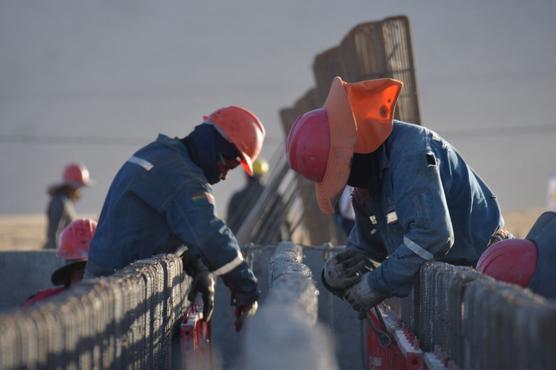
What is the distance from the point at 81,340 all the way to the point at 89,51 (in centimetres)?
6661

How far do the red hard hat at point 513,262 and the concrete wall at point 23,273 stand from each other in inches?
242

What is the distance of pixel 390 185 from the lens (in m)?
6.43

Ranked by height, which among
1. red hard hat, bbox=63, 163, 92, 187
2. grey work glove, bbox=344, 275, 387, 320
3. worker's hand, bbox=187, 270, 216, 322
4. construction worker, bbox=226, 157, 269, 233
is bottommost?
construction worker, bbox=226, 157, 269, 233

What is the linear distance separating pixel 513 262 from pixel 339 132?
141 centimetres

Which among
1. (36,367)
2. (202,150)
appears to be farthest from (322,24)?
(36,367)

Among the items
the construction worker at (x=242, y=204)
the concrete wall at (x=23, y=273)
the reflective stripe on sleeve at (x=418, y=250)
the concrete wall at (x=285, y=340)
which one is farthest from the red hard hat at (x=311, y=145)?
the construction worker at (x=242, y=204)

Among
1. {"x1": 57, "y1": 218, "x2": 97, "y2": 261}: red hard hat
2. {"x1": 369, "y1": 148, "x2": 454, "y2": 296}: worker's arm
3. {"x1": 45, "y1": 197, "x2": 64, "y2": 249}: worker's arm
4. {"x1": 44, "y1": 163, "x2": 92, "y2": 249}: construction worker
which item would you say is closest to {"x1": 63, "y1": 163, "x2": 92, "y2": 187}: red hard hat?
{"x1": 44, "y1": 163, "x2": 92, "y2": 249}: construction worker

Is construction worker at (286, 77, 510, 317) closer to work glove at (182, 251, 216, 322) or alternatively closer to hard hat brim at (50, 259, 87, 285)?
work glove at (182, 251, 216, 322)

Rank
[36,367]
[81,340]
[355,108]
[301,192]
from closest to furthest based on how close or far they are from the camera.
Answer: [36,367], [81,340], [355,108], [301,192]

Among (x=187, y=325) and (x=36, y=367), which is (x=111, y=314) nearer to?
(x=36, y=367)

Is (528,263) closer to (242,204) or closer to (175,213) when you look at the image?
(175,213)

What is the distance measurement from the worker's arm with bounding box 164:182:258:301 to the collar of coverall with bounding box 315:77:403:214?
0.68 meters

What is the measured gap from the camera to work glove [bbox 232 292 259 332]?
281 inches

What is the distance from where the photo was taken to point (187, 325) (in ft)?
Answer: 23.3
